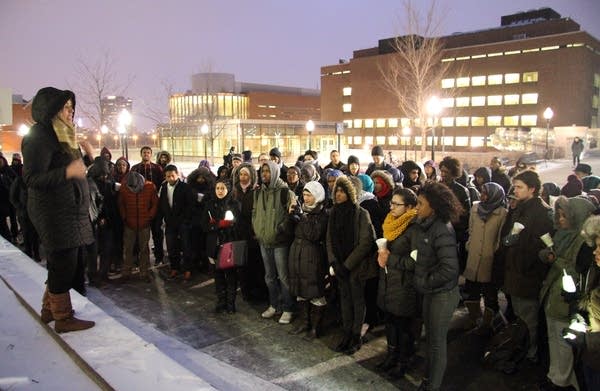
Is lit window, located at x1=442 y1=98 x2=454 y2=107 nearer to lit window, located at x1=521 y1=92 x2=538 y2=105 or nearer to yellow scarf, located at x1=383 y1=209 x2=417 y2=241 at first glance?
lit window, located at x1=521 y1=92 x2=538 y2=105

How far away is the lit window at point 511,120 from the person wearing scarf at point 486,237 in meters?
65.5

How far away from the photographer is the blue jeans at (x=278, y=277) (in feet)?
19.0

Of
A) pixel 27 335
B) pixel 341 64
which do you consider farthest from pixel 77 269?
pixel 341 64

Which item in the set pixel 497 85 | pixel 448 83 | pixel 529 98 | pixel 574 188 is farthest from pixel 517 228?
pixel 448 83

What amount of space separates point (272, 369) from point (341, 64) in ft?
276

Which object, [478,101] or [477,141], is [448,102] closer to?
[478,101]

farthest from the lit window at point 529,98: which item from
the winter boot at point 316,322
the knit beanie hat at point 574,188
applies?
the winter boot at point 316,322

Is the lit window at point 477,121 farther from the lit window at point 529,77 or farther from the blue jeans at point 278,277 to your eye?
the blue jeans at point 278,277

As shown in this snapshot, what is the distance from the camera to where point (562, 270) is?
4.06 metres

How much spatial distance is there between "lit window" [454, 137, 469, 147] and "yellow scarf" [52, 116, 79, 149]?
2719 inches

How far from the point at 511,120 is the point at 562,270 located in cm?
6683

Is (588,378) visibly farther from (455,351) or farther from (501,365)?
(455,351)

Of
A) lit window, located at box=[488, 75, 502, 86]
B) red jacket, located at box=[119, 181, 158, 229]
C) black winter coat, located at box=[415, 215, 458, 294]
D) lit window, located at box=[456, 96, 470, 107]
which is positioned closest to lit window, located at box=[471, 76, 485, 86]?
lit window, located at box=[488, 75, 502, 86]

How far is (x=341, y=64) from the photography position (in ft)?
275
